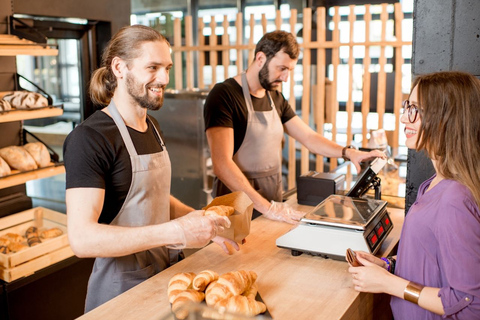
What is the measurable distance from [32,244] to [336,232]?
5.85ft

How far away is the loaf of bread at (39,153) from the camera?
2934mm

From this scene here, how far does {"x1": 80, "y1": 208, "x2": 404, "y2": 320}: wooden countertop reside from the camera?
160 centimetres

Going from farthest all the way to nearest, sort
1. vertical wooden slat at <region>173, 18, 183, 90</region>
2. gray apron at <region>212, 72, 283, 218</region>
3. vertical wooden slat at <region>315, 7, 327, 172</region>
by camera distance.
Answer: vertical wooden slat at <region>173, 18, 183, 90</region>, vertical wooden slat at <region>315, 7, 327, 172</region>, gray apron at <region>212, 72, 283, 218</region>

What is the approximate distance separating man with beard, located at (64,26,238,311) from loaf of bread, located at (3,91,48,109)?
975mm

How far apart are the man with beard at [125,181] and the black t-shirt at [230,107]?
Answer: 84cm

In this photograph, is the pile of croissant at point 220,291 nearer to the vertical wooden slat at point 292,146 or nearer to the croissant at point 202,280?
the croissant at point 202,280

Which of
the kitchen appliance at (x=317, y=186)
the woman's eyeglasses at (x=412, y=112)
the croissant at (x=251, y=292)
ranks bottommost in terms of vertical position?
the croissant at (x=251, y=292)

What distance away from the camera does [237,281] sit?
157cm

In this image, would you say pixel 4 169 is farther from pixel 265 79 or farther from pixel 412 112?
pixel 412 112

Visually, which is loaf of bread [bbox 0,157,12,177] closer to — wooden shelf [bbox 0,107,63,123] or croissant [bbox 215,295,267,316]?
wooden shelf [bbox 0,107,63,123]

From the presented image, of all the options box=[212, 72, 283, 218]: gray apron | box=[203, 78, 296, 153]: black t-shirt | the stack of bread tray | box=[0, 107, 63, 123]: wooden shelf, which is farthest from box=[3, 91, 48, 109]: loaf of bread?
box=[212, 72, 283, 218]: gray apron

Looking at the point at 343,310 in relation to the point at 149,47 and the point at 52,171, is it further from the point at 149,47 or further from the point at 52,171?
the point at 52,171

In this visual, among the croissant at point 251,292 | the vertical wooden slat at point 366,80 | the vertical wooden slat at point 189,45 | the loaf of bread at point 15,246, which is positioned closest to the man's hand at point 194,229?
the croissant at point 251,292

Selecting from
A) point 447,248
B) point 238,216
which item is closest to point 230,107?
point 238,216
